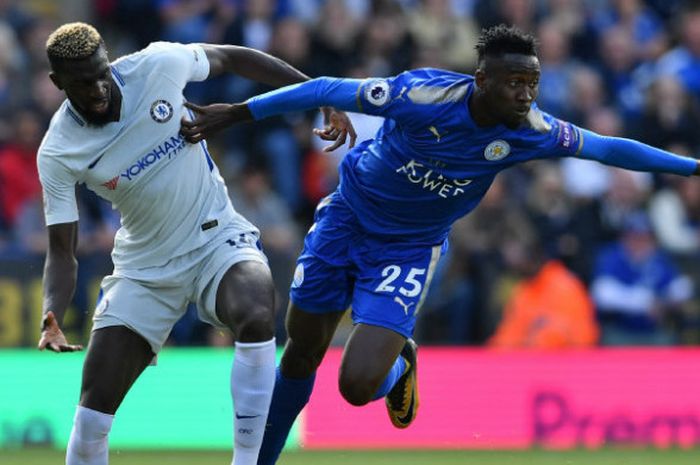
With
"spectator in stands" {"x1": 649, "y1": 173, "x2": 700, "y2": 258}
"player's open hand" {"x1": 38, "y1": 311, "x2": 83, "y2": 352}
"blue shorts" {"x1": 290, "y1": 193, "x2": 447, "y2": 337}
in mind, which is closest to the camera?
"player's open hand" {"x1": 38, "y1": 311, "x2": 83, "y2": 352}

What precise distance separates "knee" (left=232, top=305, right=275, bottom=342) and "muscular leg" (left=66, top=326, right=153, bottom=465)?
0.59 m

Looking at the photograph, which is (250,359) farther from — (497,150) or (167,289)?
(497,150)

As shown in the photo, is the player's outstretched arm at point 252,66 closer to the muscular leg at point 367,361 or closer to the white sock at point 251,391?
the muscular leg at point 367,361

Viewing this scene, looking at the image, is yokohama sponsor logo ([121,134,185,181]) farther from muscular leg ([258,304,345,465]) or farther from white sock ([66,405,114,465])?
white sock ([66,405,114,465])

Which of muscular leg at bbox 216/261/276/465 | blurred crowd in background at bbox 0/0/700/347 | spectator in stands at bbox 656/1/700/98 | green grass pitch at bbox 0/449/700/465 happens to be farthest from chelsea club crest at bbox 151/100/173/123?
spectator in stands at bbox 656/1/700/98

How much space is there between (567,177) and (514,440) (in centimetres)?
355

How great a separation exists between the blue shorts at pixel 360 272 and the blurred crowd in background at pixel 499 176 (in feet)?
12.9

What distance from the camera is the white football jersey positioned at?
25.0 feet

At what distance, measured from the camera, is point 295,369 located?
8258mm

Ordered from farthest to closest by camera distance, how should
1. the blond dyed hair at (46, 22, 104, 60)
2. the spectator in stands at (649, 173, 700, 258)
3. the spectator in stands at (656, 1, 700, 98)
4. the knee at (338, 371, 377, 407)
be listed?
the spectator in stands at (656, 1, 700, 98)
the spectator in stands at (649, 173, 700, 258)
the knee at (338, 371, 377, 407)
the blond dyed hair at (46, 22, 104, 60)

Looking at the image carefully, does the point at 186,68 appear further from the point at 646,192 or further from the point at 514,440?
the point at 646,192

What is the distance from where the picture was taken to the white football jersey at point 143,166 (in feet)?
25.0

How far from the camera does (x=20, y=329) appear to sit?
13016 millimetres

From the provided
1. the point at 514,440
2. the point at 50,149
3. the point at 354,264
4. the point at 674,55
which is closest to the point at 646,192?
the point at 674,55
